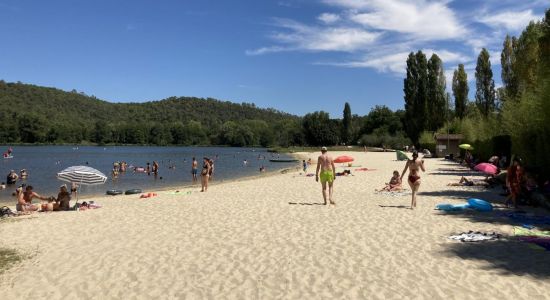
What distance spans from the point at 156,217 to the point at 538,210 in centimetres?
1011

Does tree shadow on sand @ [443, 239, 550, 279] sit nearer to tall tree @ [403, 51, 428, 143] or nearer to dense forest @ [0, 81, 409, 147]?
tall tree @ [403, 51, 428, 143]

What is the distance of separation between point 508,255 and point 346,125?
9833cm

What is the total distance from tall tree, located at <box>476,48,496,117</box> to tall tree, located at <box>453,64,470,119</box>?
591 centimetres

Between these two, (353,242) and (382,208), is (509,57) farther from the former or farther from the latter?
(353,242)

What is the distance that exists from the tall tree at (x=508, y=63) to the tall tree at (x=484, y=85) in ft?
25.2

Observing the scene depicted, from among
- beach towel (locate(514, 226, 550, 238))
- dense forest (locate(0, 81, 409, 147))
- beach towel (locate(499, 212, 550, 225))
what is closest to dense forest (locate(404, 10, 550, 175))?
beach towel (locate(499, 212, 550, 225))

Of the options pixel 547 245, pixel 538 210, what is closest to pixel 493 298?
pixel 547 245

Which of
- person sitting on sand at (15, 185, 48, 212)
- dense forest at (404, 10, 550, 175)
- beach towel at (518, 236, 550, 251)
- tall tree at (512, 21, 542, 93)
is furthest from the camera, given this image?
tall tree at (512, 21, 542, 93)

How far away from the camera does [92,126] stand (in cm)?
15012

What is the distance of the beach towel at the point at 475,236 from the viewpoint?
8.15 m

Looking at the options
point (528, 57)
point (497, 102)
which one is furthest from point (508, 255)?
point (497, 102)

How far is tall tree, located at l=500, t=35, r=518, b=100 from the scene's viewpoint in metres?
35.5

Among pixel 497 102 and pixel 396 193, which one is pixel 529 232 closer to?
pixel 396 193

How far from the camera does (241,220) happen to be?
1080 cm
